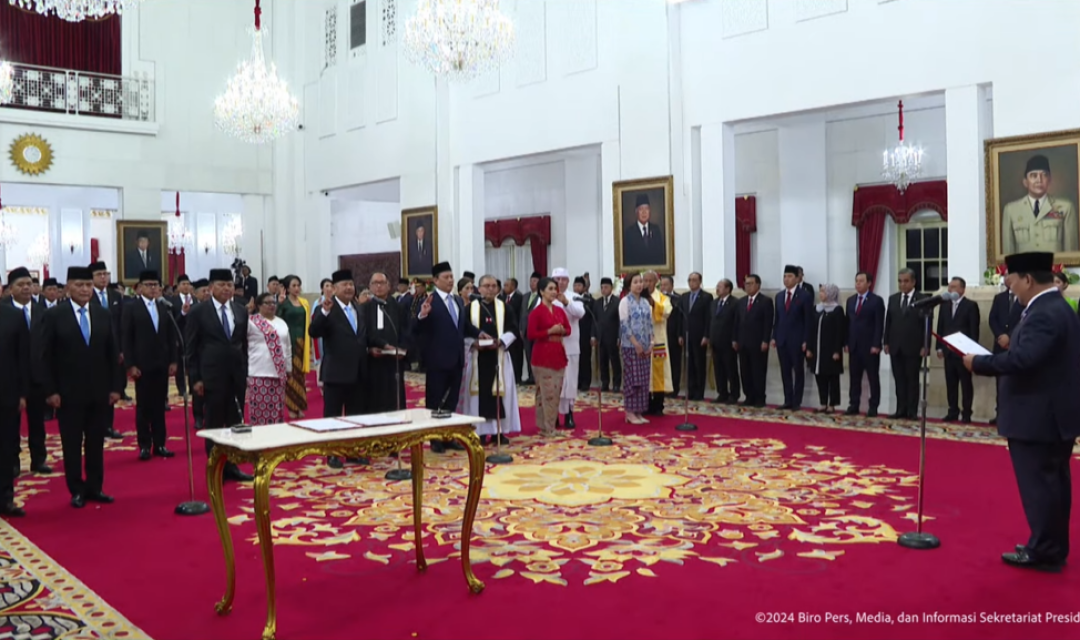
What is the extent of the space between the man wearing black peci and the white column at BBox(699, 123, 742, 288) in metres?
6.06

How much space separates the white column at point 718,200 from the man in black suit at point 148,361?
23.1ft

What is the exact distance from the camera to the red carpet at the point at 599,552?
12.8 ft

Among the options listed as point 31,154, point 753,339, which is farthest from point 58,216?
point 753,339

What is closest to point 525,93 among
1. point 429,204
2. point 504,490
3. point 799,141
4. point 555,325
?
point 429,204

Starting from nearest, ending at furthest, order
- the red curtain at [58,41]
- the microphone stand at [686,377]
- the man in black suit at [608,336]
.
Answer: the microphone stand at [686,377] < the man in black suit at [608,336] < the red curtain at [58,41]

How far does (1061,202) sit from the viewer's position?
930 centimetres

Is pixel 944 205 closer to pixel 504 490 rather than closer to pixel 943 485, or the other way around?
pixel 943 485

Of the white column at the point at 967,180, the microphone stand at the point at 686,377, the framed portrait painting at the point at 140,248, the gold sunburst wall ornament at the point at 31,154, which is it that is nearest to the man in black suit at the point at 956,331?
the white column at the point at 967,180

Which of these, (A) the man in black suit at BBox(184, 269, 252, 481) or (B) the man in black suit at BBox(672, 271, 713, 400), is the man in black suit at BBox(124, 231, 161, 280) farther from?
(A) the man in black suit at BBox(184, 269, 252, 481)

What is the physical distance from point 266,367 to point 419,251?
924 centimetres

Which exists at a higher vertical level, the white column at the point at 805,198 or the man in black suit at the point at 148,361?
the white column at the point at 805,198

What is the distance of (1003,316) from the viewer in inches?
352

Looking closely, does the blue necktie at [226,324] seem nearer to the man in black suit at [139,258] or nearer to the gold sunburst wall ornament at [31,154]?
the man in black suit at [139,258]

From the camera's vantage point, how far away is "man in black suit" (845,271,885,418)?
9.91 meters
